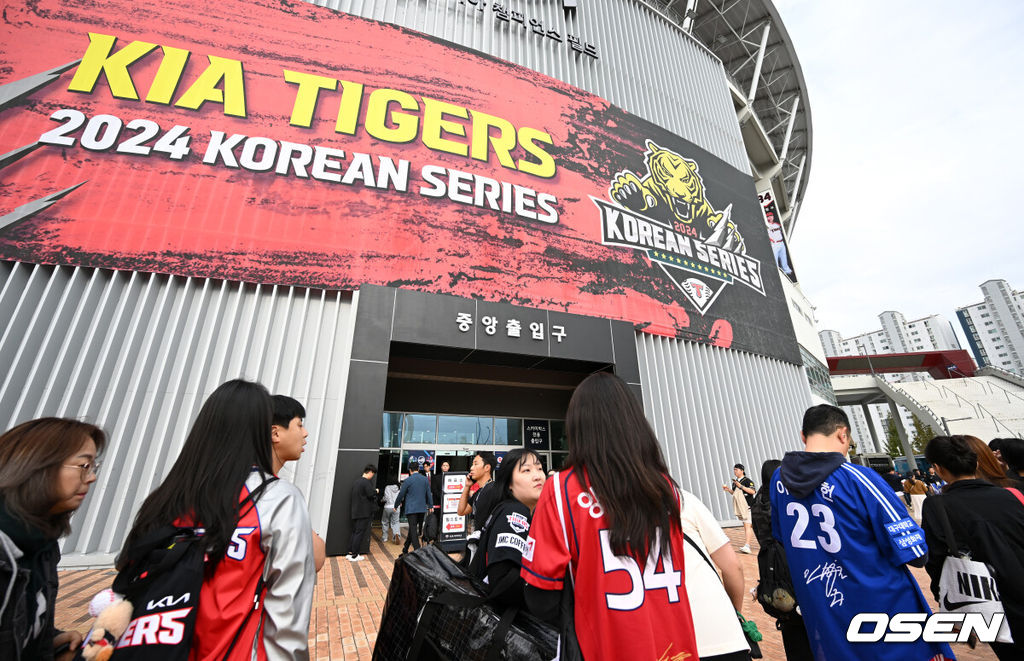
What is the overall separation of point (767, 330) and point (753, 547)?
648cm

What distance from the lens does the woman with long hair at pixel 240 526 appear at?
135cm

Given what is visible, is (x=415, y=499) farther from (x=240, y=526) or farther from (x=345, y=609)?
(x=240, y=526)

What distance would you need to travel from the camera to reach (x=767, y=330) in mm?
11961

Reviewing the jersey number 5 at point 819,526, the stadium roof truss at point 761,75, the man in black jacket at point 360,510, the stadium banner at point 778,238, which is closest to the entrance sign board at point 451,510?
the man in black jacket at point 360,510

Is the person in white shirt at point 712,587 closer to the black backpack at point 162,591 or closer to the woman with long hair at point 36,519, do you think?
the black backpack at point 162,591

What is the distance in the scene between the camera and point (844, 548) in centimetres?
196

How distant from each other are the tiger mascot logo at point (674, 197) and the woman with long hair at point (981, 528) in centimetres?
914

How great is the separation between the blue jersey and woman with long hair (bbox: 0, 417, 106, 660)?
118 inches

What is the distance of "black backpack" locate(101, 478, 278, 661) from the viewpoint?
1206 mm

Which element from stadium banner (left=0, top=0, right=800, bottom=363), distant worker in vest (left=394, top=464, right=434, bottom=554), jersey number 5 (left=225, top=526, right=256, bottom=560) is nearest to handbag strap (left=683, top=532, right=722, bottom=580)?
jersey number 5 (left=225, top=526, right=256, bottom=560)

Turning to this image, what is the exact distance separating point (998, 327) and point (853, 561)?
4421 inches

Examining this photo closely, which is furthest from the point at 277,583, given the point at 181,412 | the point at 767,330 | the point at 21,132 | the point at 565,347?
the point at 767,330

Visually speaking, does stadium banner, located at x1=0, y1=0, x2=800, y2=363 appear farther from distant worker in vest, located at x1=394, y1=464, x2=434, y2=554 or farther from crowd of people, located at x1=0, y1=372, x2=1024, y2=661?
crowd of people, located at x1=0, y1=372, x2=1024, y2=661

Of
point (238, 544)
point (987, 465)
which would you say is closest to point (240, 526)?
point (238, 544)
